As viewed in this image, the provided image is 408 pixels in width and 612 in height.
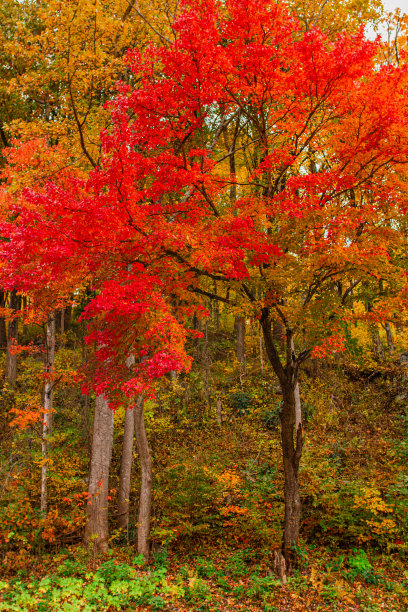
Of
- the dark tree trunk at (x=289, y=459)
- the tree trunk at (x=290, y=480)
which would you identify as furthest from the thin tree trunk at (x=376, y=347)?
the tree trunk at (x=290, y=480)

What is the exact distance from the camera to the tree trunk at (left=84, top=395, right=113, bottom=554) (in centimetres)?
800

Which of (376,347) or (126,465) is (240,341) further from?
(126,465)

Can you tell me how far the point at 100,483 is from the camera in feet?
26.8

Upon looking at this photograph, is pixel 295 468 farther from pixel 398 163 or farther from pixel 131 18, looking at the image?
pixel 131 18

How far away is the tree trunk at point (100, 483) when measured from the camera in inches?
315

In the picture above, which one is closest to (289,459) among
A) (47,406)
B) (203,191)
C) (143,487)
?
(143,487)

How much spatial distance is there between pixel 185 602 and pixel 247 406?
9.30 metres

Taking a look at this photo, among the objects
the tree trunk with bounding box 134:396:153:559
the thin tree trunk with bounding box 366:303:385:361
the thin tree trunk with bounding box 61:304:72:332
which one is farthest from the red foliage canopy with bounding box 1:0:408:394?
the thin tree trunk with bounding box 61:304:72:332

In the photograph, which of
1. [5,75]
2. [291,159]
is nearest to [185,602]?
[291,159]

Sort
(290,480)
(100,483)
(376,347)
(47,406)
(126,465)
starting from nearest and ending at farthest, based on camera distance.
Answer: (290,480) → (100,483) → (47,406) → (126,465) → (376,347)

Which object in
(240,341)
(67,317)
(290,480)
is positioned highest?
(67,317)

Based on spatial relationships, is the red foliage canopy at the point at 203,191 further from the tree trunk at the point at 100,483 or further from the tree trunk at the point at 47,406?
the tree trunk at the point at 47,406

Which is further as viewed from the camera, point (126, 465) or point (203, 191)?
point (126, 465)

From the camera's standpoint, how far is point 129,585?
5.49 metres
